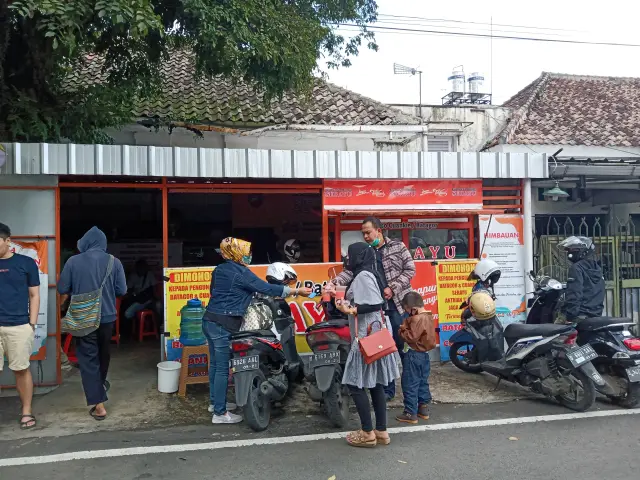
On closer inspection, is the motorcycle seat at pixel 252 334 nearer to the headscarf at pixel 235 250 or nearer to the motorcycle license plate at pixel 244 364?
the motorcycle license plate at pixel 244 364

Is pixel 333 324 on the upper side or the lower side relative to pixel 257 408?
upper

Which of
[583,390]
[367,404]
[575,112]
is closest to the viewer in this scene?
[367,404]

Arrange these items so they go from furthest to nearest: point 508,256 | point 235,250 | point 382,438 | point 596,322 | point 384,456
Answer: point 508,256, point 596,322, point 235,250, point 382,438, point 384,456

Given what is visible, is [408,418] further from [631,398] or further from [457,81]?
[457,81]

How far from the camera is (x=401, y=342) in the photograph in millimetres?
5887

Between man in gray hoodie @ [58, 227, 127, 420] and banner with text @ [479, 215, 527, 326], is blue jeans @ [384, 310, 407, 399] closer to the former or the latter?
banner with text @ [479, 215, 527, 326]

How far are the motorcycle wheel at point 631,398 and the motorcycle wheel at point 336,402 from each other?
111 inches

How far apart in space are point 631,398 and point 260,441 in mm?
3636

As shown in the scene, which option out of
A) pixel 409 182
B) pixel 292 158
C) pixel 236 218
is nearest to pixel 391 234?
pixel 409 182

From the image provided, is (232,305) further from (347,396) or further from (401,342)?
(401,342)

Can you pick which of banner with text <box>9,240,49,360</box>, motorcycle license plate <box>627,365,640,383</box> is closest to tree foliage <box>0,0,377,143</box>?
banner with text <box>9,240,49,360</box>

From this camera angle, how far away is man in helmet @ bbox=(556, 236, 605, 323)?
6211 mm

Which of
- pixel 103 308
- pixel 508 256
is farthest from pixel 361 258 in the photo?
pixel 508 256

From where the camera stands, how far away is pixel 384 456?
446 centimetres
